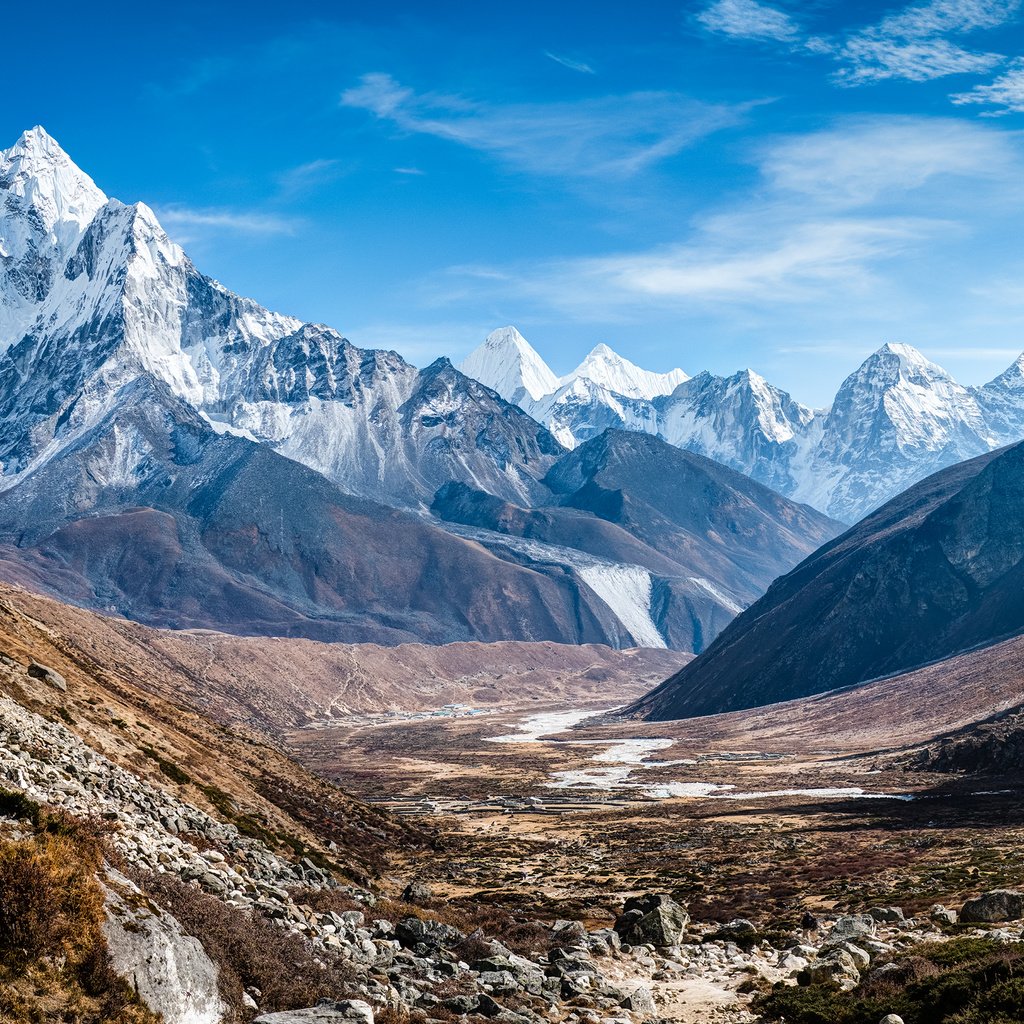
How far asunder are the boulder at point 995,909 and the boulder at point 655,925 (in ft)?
38.6

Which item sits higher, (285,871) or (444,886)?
(285,871)

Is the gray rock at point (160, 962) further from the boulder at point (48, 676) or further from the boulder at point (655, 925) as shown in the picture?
the boulder at point (48, 676)

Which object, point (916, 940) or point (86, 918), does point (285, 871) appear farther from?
point (916, 940)

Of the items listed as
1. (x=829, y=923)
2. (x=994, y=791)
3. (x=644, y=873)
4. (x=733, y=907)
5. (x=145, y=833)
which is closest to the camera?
(x=145, y=833)

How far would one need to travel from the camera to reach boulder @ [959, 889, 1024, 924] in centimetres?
4150

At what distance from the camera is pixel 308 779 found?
274 feet

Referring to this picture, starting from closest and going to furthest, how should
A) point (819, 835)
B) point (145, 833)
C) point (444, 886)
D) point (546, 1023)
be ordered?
point (546, 1023), point (145, 833), point (444, 886), point (819, 835)

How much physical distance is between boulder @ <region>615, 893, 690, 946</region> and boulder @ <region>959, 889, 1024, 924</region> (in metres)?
11.8

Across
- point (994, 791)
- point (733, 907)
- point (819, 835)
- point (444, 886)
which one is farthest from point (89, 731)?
point (994, 791)

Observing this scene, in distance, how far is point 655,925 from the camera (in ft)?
155

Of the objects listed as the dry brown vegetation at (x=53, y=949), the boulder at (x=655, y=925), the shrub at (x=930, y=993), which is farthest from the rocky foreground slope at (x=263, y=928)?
the shrub at (x=930, y=993)

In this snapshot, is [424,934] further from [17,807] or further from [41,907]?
[41,907]

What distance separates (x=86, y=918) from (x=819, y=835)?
270 feet

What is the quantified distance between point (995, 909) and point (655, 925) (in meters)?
13.7
